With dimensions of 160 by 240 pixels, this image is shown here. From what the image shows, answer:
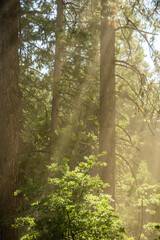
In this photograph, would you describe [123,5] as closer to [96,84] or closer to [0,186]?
[96,84]

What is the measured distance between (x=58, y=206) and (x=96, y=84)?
21.9 feet

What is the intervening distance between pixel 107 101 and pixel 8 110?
8.76 feet

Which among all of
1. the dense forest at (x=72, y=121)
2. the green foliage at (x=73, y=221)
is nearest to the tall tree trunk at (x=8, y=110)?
the dense forest at (x=72, y=121)

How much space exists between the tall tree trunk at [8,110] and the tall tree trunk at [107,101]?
2.30 m

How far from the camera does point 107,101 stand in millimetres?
6977

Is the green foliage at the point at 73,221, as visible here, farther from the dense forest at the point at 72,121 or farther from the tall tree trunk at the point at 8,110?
the tall tree trunk at the point at 8,110

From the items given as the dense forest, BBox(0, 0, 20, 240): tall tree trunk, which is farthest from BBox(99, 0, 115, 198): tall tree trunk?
BBox(0, 0, 20, 240): tall tree trunk

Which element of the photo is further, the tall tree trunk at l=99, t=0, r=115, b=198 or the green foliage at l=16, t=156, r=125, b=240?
the tall tree trunk at l=99, t=0, r=115, b=198

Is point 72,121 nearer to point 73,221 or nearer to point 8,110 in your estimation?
point 8,110

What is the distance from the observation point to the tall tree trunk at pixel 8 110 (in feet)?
19.3

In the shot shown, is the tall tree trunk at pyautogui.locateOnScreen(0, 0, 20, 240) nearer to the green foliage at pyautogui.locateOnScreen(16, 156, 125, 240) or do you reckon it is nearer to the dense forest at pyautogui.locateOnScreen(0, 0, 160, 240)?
the dense forest at pyautogui.locateOnScreen(0, 0, 160, 240)

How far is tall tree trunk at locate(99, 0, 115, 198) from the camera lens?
6.71 metres

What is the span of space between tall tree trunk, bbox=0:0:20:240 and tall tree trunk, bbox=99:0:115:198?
2298 millimetres

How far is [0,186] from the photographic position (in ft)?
19.5
